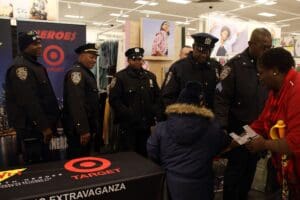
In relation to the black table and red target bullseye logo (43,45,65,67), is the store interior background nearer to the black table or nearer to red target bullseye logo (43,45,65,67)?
red target bullseye logo (43,45,65,67)

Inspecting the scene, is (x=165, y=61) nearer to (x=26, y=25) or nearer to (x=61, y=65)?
(x=61, y=65)

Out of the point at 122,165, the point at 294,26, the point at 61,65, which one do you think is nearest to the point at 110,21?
the point at 294,26

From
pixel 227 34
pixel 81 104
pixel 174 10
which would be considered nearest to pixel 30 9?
pixel 81 104

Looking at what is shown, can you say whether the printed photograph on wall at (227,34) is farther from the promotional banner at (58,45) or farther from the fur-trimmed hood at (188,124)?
the fur-trimmed hood at (188,124)

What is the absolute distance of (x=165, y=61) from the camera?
4.70 meters

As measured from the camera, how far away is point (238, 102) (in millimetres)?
2625

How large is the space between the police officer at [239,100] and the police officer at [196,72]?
27 cm

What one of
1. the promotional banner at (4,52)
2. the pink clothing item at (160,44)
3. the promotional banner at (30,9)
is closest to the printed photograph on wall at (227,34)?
the pink clothing item at (160,44)

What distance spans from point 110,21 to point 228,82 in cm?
1296

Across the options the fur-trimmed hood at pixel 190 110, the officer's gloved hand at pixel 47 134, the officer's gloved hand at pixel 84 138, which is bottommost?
the officer's gloved hand at pixel 84 138

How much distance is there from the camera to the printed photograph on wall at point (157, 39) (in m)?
4.42

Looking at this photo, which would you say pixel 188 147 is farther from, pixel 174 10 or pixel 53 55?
pixel 174 10

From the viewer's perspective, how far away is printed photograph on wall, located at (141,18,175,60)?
4.42 metres

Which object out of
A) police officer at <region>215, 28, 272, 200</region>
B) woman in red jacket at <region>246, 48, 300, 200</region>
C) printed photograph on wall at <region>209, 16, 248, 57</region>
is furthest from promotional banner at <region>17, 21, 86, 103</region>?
printed photograph on wall at <region>209, 16, 248, 57</region>
